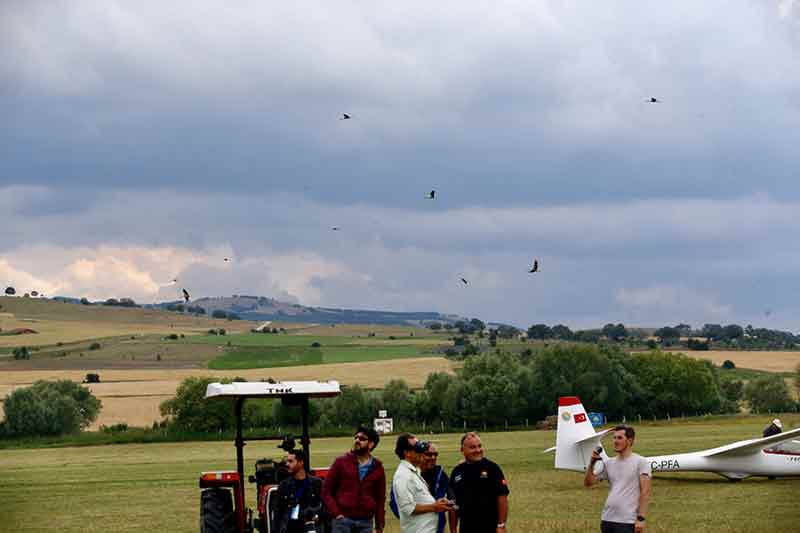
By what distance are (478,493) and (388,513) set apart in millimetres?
13338

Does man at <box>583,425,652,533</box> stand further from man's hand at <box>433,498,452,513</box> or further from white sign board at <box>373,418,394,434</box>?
white sign board at <box>373,418,394,434</box>

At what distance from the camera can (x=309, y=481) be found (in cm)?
1273

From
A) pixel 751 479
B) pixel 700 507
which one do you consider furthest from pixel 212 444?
pixel 700 507

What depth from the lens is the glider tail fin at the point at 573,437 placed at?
28797 mm

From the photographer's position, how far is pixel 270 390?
14328 mm

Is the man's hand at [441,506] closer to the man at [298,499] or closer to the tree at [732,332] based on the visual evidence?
the man at [298,499]

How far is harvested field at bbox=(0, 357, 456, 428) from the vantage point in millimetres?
89062

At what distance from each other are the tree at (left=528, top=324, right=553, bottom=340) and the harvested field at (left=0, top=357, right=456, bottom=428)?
39.6 meters

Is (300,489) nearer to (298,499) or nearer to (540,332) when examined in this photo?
(298,499)

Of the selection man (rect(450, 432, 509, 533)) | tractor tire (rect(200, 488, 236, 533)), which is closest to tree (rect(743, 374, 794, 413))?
tractor tire (rect(200, 488, 236, 533))

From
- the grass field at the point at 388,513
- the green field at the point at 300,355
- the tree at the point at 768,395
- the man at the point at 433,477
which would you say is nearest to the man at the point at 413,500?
the man at the point at 433,477

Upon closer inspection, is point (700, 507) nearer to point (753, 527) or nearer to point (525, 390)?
point (753, 527)

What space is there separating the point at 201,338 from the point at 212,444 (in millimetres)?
79303

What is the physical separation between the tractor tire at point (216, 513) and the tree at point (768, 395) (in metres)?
74.4
